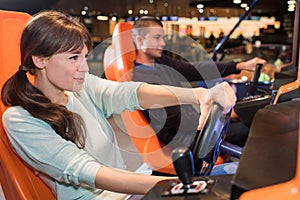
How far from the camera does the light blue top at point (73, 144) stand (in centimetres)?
118

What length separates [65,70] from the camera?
1370 millimetres

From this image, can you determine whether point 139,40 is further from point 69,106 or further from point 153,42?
point 69,106

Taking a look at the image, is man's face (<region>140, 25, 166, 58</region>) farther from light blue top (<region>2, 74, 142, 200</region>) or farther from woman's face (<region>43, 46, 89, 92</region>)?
woman's face (<region>43, 46, 89, 92</region>)

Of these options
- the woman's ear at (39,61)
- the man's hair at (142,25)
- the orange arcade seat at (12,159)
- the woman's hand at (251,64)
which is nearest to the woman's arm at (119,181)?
the orange arcade seat at (12,159)

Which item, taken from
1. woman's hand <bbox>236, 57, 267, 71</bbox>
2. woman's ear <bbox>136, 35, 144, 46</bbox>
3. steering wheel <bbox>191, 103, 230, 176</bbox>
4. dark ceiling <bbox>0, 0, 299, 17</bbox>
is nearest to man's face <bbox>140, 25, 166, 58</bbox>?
woman's ear <bbox>136, 35, 144, 46</bbox>

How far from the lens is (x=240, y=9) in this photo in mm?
6109

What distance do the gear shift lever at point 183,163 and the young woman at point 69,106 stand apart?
0.91 ft

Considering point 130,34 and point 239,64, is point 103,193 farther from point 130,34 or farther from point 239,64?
point 239,64

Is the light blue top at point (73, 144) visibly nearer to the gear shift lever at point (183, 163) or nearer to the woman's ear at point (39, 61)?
the woman's ear at point (39, 61)

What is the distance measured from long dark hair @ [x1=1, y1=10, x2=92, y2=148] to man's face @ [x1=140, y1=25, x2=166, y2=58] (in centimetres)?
123

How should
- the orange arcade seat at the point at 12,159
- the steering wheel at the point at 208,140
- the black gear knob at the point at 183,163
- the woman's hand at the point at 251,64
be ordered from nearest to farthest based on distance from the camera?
the black gear knob at the point at 183,163
the steering wheel at the point at 208,140
the orange arcade seat at the point at 12,159
the woman's hand at the point at 251,64

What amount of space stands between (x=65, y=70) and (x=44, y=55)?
0.09 meters

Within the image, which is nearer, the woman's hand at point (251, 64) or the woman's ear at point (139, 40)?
the woman's ear at point (139, 40)

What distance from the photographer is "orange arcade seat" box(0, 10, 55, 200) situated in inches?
51.4
